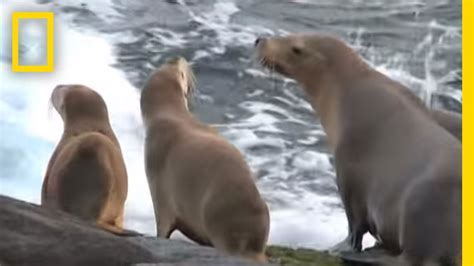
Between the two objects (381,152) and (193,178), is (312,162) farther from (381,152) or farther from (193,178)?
(193,178)

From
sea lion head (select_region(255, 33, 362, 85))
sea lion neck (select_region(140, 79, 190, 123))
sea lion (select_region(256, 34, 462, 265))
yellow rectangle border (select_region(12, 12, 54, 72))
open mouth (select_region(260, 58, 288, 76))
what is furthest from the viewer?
yellow rectangle border (select_region(12, 12, 54, 72))

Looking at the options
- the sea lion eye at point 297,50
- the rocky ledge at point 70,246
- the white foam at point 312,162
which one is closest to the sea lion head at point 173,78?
the sea lion eye at point 297,50

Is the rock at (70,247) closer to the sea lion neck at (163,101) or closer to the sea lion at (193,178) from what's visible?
the sea lion at (193,178)

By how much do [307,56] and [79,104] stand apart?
4.30 feet

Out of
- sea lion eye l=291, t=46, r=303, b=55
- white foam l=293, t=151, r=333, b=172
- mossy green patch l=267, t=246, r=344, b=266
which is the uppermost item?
sea lion eye l=291, t=46, r=303, b=55

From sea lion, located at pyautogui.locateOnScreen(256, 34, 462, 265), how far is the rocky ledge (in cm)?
103

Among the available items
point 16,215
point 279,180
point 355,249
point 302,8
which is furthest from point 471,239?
point 302,8

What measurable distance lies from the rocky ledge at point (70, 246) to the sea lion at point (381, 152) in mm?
1028

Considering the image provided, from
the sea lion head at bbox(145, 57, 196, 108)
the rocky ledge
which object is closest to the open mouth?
the sea lion head at bbox(145, 57, 196, 108)

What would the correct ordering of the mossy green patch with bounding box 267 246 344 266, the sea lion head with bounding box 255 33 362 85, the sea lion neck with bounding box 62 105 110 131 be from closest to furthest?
the mossy green patch with bounding box 267 246 344 266 < the sea lion neck with bounding box 62 105 110 131 < the sea lion head with bounding box 255 33 362 85

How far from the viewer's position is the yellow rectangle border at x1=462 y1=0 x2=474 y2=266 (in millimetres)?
3520

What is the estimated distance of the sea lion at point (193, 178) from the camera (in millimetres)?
4867

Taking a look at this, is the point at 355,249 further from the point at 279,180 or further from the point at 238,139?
the point at 238,139

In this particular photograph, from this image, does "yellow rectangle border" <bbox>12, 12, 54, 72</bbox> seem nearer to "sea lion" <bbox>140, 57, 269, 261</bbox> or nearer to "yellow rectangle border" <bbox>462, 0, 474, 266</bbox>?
"sea lion" <bbox>140, 57, 269, 261</bbox>
